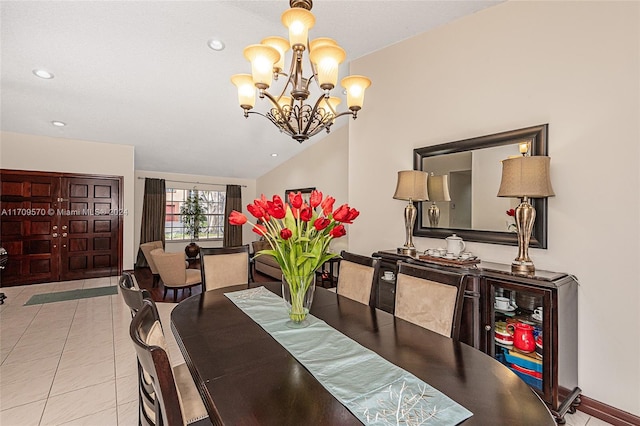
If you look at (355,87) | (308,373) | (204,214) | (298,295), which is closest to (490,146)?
(355,87)

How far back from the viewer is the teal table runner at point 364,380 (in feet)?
3.04

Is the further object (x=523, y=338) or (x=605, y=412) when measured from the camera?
(x=523, y=338)

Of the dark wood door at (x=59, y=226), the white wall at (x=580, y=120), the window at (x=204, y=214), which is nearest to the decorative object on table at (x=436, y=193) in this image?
the white wall at (x=580, y=120)

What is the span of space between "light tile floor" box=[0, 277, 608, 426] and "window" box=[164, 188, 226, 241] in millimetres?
3954

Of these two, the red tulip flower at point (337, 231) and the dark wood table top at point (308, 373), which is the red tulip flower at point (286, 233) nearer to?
the red tulip flower at point (337, 231)

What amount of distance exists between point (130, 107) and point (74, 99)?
25.8 inches

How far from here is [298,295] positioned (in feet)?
5.38

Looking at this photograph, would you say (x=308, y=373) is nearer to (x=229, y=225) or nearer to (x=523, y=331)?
(x=523, y=331)

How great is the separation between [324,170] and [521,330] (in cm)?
501

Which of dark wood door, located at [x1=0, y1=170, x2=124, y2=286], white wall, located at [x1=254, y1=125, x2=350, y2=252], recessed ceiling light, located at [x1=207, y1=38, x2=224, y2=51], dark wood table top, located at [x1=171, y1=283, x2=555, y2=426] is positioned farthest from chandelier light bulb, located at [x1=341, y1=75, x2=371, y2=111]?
dark wood door, located at [x1=0, y1=170, x2=124, y2=286]

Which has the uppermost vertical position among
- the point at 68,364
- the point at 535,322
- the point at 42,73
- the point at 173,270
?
the point at 42,73

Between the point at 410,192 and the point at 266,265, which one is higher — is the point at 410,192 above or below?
above

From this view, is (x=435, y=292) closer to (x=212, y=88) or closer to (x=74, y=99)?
(x=212, y=88)

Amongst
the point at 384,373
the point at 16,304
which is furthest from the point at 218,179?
the point at 384,373
